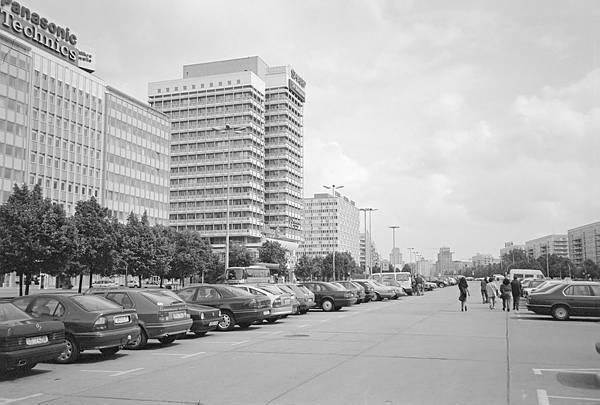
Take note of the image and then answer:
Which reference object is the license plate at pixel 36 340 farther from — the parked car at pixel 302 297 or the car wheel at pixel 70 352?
the parked car at pixel 302 297

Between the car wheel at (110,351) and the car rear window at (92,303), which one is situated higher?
the car rear window at (92,303)

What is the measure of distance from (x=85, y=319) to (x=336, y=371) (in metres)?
5.46

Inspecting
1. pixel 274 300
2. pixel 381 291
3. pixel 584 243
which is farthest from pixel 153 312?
pixel 584 243

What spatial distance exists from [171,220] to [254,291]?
115 meters

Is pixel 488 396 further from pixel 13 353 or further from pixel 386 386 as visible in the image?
pixel 13 353

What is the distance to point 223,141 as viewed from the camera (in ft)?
428

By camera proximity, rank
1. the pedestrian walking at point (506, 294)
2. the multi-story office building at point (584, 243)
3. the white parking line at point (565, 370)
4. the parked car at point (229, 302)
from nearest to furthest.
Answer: the white parking line at point (565, 370) < the parked car at point (229, 302) < the pedestrian walking at point (506, 294) < the multi-story office building at point (584, 243)

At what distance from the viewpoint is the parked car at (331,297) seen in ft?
94.6

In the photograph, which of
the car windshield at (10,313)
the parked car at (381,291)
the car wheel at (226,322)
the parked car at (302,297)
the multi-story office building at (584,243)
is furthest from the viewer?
the multi-story office building at (584,243)

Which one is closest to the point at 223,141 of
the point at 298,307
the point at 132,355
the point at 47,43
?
the point at 47,43

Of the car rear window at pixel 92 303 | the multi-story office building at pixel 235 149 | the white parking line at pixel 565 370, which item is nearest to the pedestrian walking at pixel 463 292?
the white parking line at pixel 565 370

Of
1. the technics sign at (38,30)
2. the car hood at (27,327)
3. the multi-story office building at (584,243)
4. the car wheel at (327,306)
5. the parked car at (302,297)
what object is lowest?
the car wheel at (327,306)

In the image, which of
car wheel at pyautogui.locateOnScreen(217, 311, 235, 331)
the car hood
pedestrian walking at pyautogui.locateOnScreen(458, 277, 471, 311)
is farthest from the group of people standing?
the car hood

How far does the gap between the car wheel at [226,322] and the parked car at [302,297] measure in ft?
22.8
